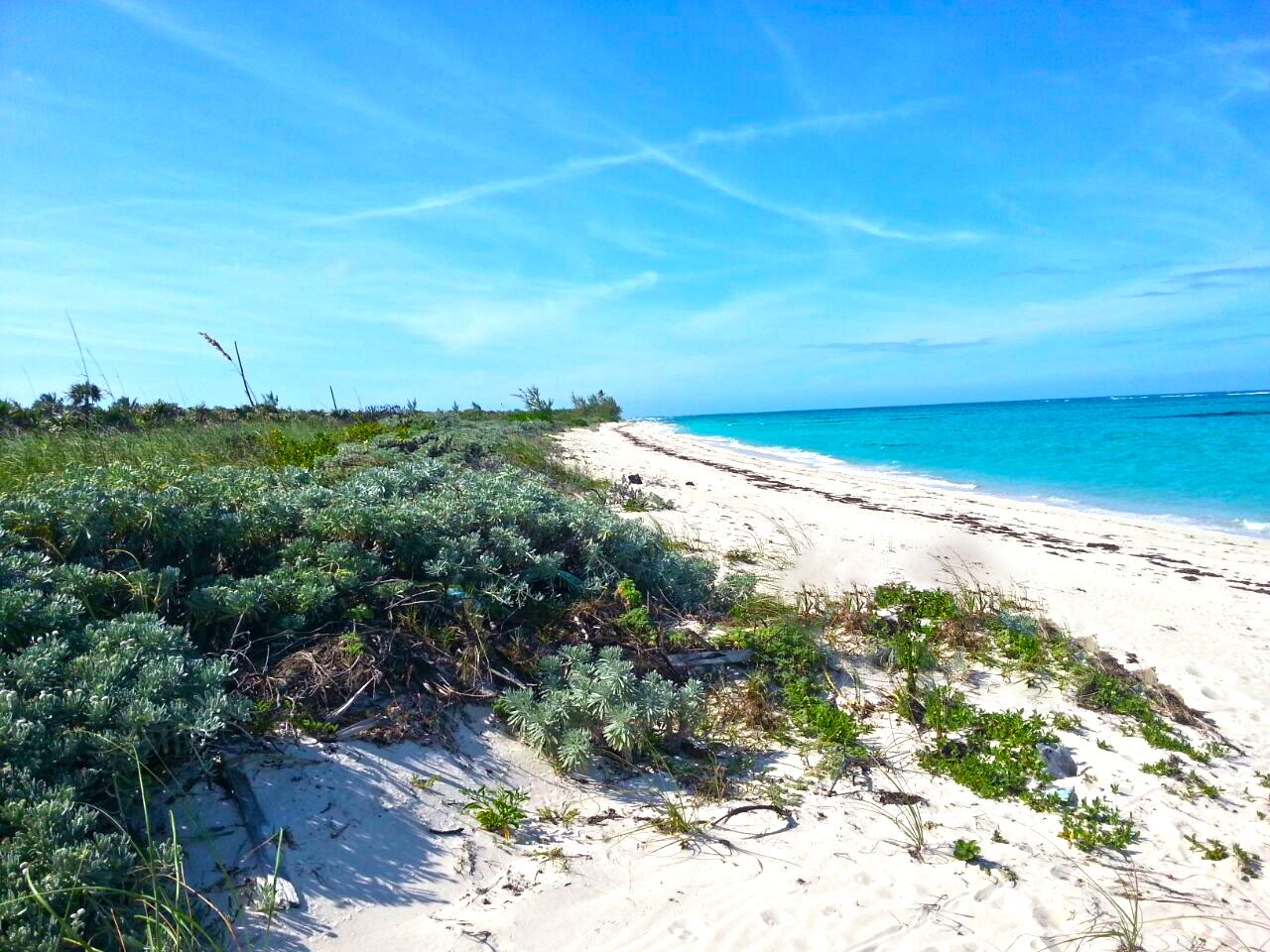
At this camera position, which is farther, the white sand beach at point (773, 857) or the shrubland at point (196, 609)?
the white sand beach at point (773, 857)

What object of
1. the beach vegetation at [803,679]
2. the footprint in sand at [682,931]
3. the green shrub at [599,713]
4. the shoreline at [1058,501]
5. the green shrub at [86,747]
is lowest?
the shoreline at [1058,501]

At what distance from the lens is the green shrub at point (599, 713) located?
326cm

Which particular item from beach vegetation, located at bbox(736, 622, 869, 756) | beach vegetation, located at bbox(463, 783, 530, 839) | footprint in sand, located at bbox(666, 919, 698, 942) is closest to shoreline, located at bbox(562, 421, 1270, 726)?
beach vegetation, located at bbox(736, 622, 869, 756)

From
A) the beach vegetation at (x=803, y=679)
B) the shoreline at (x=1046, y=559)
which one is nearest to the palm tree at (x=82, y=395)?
the shoreline at (x=1046, y=559)

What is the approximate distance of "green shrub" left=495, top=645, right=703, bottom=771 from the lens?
3264 millimetres

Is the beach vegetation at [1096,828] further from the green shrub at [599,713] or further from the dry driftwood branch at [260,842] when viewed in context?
the dry driftwood branch at [260,842]

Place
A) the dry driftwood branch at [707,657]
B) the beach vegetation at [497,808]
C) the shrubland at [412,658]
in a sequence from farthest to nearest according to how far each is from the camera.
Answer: the dry driftwood branch at [707,657]
the beach vegetation at [497,808]
the shrubland at [412,658]

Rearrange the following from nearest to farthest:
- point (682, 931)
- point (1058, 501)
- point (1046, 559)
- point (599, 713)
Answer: point (682, 931) < point (599, 713) < point (1046, 559) < point (1058, 501)

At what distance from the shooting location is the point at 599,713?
3328 millimetres

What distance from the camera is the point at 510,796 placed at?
117 inches

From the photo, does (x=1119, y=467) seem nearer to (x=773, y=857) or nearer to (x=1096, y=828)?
(x=1096, y=828)

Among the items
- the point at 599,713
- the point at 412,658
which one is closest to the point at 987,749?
the point at 599,713

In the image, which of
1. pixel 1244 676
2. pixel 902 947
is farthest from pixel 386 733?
pixel 1244 676

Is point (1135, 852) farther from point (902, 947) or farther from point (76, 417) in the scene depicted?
point (76, 417)
